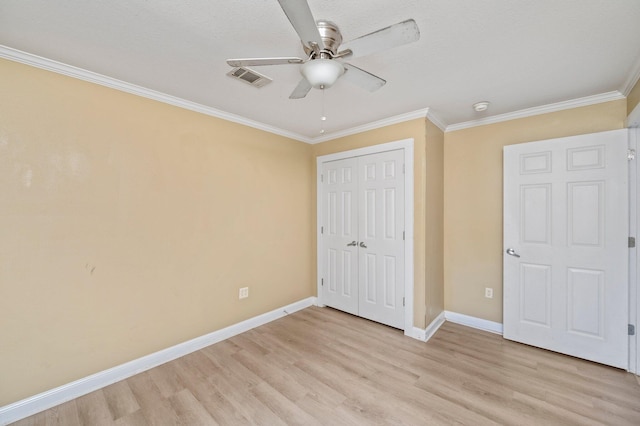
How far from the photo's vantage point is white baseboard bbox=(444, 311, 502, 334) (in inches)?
117

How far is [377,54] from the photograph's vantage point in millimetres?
1790

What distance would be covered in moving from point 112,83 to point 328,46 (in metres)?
1.87

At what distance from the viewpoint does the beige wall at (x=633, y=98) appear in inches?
81.6

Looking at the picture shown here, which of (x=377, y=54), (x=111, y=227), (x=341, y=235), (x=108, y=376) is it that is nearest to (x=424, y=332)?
(x=341, y=235)

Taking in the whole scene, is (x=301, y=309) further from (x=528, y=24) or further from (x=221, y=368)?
(x=528, y=24)

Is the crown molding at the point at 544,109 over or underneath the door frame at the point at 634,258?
over

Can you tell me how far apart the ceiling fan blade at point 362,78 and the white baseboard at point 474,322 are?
2931 millimetres

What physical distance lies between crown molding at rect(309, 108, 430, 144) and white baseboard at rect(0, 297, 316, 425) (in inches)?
101

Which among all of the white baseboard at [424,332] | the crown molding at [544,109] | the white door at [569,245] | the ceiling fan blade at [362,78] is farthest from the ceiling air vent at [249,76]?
the white baseboard at [424,332]

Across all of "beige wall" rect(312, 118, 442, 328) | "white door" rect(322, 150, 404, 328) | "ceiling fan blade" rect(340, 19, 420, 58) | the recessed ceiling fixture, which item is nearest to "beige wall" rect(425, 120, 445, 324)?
"beige wall" rect(312, 118, 442, 328)

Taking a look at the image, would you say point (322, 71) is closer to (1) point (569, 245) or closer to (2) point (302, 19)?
(2) point (302, 19)

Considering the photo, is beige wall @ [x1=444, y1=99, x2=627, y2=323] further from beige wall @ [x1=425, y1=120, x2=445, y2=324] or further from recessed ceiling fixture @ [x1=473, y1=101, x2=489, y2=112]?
recessed ceiling fixture @ [x1=473, y1=101, x2=489, y2=112]

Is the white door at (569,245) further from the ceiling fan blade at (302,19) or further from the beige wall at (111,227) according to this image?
the beige wall at (111,227)

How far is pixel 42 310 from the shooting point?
6.17 ft
